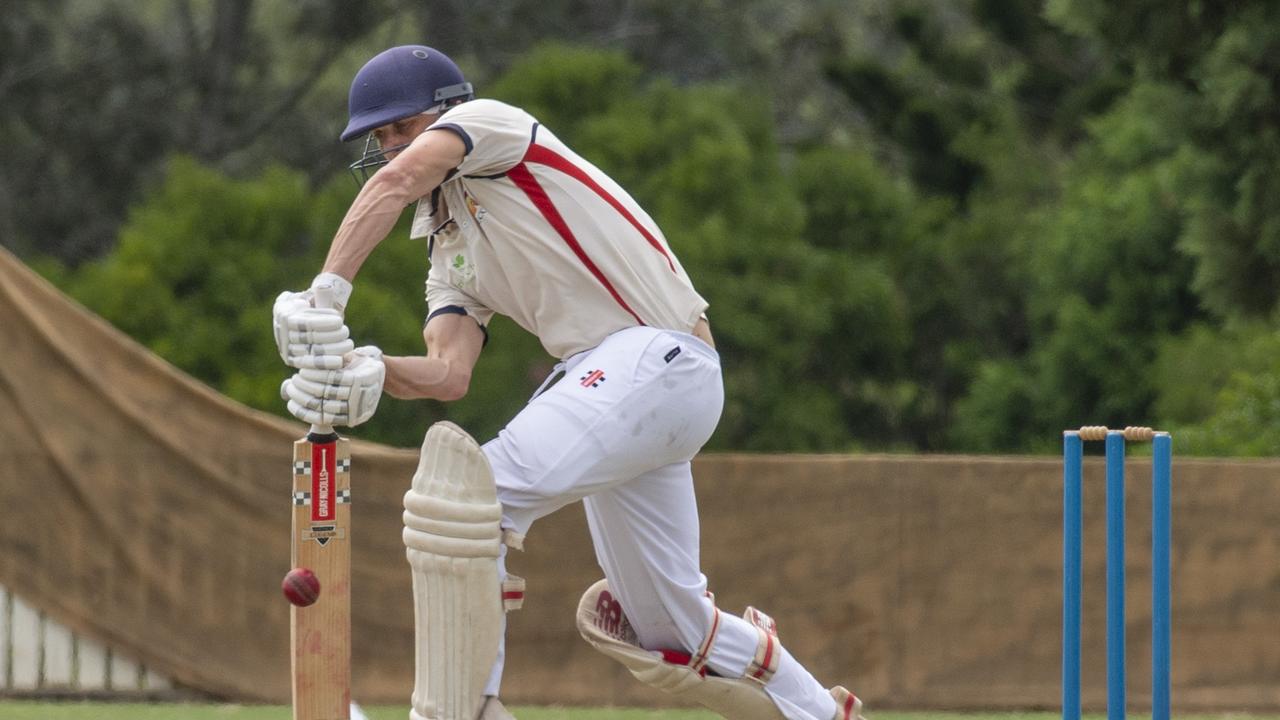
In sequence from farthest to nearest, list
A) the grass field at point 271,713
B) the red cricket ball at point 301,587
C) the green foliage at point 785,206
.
Answer: 1. the green foliage at point 785,206
2. the grass field at point 271,713
3. the red cricket ball at point 301,587

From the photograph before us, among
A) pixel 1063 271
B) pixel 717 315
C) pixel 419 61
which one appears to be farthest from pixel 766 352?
pixel 419 61

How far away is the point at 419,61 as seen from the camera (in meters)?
4.23

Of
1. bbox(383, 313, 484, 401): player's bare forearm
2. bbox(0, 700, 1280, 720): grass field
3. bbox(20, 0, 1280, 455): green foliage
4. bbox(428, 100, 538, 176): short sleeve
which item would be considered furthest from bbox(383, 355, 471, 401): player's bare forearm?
bbox(20, 0, 1280, 455): green foliage

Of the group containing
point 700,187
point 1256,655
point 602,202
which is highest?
point 700,187

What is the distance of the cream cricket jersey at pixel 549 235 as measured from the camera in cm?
410

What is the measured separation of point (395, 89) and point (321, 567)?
1.02 metres

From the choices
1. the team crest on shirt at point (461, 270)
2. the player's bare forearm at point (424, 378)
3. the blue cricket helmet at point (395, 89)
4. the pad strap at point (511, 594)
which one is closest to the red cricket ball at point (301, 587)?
the pad strap at point (511, 594)

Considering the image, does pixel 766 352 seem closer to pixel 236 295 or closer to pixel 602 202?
pixel 236 295

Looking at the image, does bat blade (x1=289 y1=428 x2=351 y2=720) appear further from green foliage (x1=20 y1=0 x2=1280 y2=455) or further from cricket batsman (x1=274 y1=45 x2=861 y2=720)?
green foliage (x1=20 y1=0 x2=1280 y2=455)

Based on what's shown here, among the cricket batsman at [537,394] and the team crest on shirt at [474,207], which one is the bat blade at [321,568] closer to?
the cricket batsman at [537,394]

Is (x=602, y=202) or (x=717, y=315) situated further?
(x=717, y=315)

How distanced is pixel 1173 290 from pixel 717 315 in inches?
141

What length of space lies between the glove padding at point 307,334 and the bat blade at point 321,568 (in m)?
0.17

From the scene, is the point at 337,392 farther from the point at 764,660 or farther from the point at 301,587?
the point at 764,660
